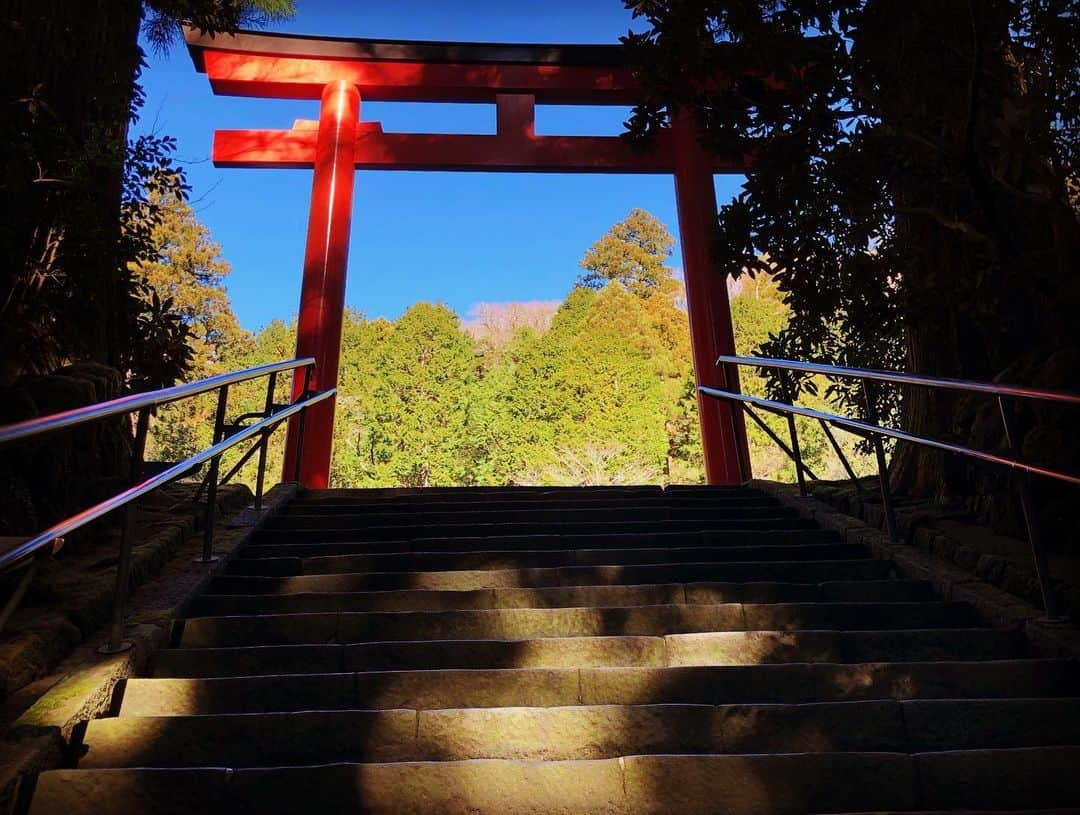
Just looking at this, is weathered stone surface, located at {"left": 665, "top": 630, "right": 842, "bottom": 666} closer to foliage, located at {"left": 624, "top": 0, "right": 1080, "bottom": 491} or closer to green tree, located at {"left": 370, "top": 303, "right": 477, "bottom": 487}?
foliage, located at {"left": 624, "top": 0, "right": 1080, "bottom": 491}

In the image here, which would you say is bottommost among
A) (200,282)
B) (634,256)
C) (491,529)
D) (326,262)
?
(491,529)

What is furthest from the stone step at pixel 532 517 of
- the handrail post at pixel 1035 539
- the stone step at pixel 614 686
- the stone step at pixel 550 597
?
the stone step at pixel 614 686

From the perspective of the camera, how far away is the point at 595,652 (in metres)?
2.19

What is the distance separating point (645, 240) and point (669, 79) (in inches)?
964

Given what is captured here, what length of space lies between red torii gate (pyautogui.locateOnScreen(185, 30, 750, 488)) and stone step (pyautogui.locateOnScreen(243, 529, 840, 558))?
3.38 meters

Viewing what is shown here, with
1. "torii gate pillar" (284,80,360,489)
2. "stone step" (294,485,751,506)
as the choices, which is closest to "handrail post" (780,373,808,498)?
"stone step" (294,485,751,506)

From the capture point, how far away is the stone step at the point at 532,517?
3846 millimetres

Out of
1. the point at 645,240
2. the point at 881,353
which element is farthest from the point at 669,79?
the point at 645,240

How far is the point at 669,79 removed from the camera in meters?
3.77

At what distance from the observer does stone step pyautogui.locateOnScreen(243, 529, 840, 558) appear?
3.32 metres

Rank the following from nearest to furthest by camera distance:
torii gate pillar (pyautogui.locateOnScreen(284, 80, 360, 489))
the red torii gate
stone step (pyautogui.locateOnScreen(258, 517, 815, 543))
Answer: stone step (pyautogui.locateOnScreen(258, 517, 815, 543))
torii gate pillar (pyautogui.locateOnScreen(284, 80, 360, 489))
the red torii gate

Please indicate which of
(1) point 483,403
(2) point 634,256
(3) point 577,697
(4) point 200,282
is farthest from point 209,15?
(2) point 634,256

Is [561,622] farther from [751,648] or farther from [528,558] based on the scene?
[528,558]

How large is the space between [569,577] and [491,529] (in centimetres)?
87
